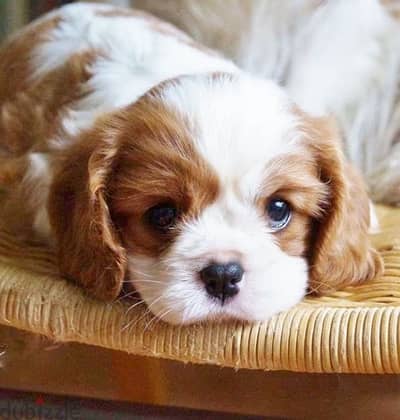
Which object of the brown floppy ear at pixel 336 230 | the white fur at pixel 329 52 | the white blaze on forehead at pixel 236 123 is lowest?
the white fur at pixel 329 52

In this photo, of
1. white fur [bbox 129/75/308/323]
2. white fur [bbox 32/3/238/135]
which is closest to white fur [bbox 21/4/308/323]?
white fur [bbox 129/75/308/323]

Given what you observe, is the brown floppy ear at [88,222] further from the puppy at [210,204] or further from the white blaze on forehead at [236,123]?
the white blaze on forehead at [236,123]

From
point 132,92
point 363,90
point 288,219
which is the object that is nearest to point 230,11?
point 363,90

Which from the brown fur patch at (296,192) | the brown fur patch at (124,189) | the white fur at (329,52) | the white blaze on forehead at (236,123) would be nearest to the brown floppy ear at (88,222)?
the brown fur patch at (124,189)

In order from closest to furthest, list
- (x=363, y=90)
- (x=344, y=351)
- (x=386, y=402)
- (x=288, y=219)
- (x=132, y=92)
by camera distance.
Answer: (x=344, y=351)
(x=288, y=219)
(x=386, y=402)
(x=132, y=92)
(x=363, y=90)

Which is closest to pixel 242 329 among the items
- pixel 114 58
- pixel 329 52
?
pixel 114 58

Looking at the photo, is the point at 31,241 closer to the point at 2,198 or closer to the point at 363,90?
the point at 2,198
